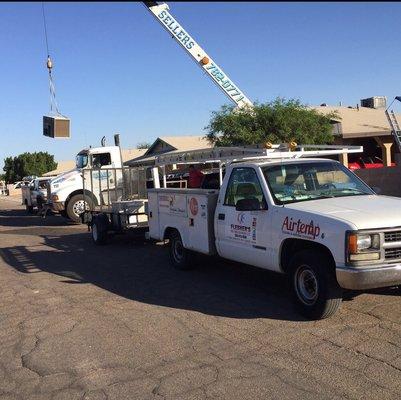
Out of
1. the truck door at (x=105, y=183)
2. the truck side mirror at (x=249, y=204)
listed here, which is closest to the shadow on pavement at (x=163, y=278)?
the truck side mirror at (x=249, y=204)

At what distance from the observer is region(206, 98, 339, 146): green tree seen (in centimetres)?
1947

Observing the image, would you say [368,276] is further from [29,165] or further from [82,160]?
[29,165]

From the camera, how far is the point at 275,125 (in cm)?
1967

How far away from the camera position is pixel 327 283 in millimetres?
5832

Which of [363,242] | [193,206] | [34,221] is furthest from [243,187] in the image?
[34,221]

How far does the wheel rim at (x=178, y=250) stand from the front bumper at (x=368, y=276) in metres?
4.18

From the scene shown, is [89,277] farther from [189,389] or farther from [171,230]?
[189,389]

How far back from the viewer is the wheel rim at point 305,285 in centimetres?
615

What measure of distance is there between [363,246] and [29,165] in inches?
3402

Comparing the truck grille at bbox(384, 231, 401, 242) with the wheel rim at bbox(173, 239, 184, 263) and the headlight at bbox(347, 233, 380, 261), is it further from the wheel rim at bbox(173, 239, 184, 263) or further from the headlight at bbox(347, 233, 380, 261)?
the wheel rim at bbox(173, 239, 184, 263)

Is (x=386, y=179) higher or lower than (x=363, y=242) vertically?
higher

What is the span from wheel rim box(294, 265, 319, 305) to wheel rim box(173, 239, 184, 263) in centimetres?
337

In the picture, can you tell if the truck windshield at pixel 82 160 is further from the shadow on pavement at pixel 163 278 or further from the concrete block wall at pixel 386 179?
the concrete block wall at pixel 386 179

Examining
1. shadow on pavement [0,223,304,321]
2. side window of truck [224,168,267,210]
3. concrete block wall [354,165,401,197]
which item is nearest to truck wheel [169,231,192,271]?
shadow on pavement [0,223,304,321]
